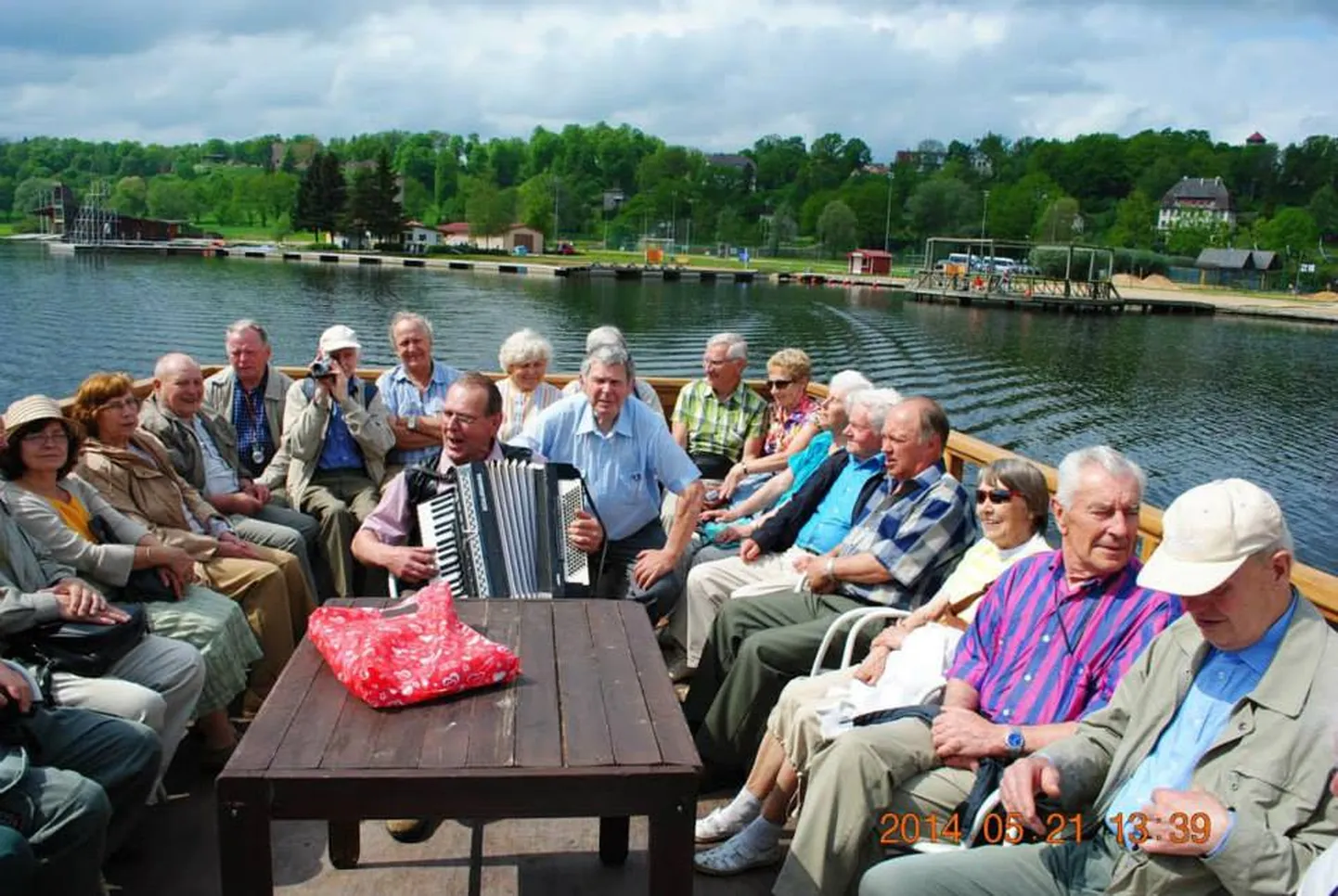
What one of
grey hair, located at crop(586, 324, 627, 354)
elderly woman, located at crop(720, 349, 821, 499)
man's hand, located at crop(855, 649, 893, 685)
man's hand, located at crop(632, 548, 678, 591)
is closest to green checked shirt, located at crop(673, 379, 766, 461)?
elderly woman, located at crop(720, 349, 821, 499)

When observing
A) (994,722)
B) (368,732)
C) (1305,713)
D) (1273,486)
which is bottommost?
(1273,486)

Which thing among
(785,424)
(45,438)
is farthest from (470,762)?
(785,424)

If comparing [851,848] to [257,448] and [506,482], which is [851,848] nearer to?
[506,482]

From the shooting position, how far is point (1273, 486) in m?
17.0

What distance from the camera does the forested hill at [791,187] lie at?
10938 cm

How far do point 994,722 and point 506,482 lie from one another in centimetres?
173

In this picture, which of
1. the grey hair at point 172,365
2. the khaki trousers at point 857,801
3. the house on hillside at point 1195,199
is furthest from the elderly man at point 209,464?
the house on hillside at point 1195,199

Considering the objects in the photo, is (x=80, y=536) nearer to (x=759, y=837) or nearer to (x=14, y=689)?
(x=14, y=689)

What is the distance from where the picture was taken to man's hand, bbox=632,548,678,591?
4.05m

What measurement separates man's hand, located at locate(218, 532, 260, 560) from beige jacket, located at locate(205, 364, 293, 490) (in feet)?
2.86

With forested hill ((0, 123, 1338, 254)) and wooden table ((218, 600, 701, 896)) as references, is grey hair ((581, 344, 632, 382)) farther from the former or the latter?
forested hill ((0, 123, 1338, 254))

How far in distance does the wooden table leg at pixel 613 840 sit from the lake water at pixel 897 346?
1252cm

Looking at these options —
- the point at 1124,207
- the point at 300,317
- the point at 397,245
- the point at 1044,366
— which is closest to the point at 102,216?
the point at 397,245

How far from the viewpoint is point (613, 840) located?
3059 mm
